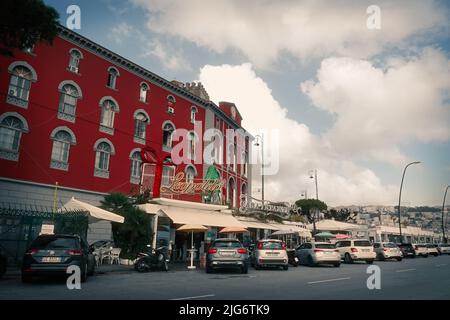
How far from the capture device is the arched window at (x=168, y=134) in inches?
1158

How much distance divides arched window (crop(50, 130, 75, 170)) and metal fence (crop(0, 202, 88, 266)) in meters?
3.96

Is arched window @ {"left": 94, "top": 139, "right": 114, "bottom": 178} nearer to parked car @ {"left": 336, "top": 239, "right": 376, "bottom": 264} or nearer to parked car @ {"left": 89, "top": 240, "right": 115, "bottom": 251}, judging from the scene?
parked car @ {"left": 89, "top": 240, "right": 115, "bottom": 251}

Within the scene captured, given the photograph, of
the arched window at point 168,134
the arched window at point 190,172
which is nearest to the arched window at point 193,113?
the arched window at point 168,134

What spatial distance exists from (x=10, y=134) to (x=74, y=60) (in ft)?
22.0

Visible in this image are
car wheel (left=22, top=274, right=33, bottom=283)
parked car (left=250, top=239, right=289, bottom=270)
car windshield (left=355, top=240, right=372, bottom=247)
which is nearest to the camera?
car wheel (left=22, top=274, right=33, bottom=283)

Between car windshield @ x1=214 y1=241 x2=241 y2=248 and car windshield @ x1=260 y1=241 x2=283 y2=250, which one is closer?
car windshield @ x1=214 y1=241 x2=241 y2=248

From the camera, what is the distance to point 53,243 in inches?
420

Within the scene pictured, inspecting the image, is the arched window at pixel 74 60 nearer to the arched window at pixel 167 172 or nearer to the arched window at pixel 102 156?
the arched window at pixel 102 156

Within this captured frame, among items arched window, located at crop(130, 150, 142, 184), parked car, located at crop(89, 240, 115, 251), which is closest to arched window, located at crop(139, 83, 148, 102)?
arched window, located at crop(130, 150, 142, 184)

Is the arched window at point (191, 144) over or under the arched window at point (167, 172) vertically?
over

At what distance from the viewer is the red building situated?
1984cm

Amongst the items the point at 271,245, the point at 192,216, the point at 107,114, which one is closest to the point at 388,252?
the point at 271,245

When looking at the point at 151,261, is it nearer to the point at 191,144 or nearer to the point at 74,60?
the point at 74,60

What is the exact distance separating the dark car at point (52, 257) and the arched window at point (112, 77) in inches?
666
